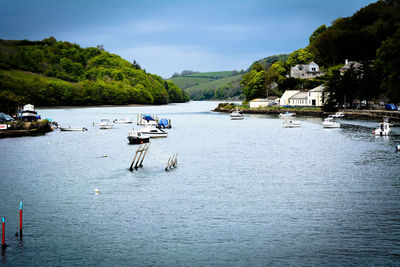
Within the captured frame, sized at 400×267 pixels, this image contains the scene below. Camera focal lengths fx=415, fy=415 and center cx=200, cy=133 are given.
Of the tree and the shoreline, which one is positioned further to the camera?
the shoreline

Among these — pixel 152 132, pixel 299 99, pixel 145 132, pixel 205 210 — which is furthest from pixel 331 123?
pixel 205 210

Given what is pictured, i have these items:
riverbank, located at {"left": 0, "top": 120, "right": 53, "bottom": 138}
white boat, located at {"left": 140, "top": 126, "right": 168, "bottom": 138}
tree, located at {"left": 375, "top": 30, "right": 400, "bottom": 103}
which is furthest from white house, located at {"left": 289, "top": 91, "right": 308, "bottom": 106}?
riverbank, located at {"left": 0, "top": 120, "right": 53, "bottom": 138}

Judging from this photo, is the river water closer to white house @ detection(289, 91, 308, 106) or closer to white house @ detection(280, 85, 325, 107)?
white house @ detection(280, 85, 325, 107)

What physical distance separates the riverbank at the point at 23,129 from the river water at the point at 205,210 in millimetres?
29302

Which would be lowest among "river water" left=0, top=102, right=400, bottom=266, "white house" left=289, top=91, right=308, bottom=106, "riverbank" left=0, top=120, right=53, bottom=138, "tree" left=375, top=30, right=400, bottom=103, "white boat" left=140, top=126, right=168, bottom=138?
"river water" left=0, top=102, right=400, bottom=266

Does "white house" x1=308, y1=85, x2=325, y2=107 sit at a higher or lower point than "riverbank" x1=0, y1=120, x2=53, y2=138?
higher

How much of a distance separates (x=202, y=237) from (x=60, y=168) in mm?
31011

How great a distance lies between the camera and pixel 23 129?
9125cm

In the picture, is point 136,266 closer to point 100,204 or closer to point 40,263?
point 40,263

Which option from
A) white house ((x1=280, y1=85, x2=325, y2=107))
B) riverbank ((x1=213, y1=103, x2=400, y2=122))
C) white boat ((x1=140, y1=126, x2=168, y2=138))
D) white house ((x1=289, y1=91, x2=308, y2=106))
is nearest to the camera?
white boat ((x1=140, y1=126, x2=168, y2=138))

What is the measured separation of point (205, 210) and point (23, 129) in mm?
72057

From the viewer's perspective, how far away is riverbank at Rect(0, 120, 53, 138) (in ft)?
285

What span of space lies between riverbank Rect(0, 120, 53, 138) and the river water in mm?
29302

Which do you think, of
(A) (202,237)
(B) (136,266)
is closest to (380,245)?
(A) (202,237)
